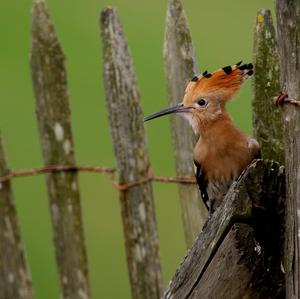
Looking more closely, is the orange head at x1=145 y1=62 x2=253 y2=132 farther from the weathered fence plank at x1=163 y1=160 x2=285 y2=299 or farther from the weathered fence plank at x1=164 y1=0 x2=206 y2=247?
the weathered fence plank at x1=163 y1=160 x2=285 y2=299

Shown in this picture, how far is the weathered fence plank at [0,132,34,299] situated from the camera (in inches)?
239

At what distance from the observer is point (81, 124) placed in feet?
43.1

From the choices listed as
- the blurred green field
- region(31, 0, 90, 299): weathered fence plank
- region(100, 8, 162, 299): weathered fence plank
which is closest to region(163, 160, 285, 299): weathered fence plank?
region(100, 8, 162, 299): weathered fence plank

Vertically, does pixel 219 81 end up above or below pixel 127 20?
below

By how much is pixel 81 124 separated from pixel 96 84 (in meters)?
1.02

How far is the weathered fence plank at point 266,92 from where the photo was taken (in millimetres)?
4125

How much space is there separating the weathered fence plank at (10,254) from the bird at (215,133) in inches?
57.7

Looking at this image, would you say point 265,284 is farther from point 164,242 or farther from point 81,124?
point 81,124

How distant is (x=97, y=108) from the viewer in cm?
1331

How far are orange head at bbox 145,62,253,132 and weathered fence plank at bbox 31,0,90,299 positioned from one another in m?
0.96

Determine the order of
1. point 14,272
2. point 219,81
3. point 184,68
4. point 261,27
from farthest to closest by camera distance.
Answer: point 14,272, point 184,68, point 219,81, point 261,27

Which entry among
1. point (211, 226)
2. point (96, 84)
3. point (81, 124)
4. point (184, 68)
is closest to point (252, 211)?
point (211, 226)

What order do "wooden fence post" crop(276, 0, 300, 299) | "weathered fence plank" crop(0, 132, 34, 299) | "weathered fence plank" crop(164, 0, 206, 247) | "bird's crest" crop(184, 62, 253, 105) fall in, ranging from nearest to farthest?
"wooden fence post" crop(276, 0, 300, 299)
"bird's crest" crop(184, 62, 253, 105)
"weathered fence plank" crop(164, 0, 206, 247)
"weathered fence plank" crop(0, 132, 34, 299)

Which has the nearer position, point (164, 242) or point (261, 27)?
point (261, 27)
